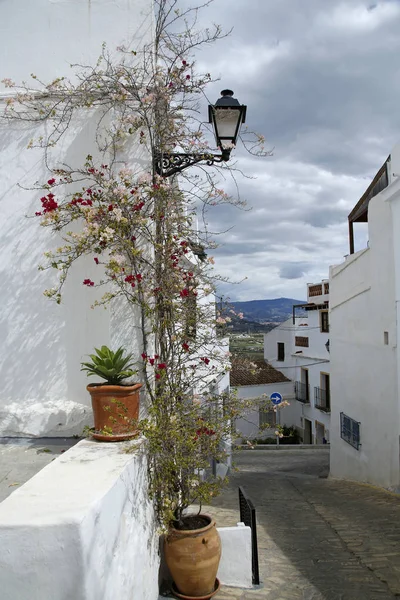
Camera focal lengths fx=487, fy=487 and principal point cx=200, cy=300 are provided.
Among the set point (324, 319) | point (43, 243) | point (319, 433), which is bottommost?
point (319, 433)

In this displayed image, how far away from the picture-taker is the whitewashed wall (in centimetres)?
938

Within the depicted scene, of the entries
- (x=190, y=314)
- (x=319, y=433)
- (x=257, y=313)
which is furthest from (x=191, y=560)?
(x=319, y=433)

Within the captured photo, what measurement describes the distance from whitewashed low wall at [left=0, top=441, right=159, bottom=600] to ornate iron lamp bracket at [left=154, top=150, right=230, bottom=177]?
2745 mm

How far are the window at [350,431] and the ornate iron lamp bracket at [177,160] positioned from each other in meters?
8.70

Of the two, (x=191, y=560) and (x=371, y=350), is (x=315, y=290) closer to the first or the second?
(x=371, y=350)

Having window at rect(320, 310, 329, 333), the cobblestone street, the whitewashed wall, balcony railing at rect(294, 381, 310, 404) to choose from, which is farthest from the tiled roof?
the cobblestone street

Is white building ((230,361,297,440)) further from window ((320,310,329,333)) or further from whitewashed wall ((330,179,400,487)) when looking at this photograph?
whitewashed wall ((330,179,400,487))

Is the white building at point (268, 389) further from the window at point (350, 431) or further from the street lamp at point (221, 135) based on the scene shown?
the street lamp at point (221, 135)

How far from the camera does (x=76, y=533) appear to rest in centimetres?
237

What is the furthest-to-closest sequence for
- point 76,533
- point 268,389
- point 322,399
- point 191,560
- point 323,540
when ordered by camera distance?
point 268,389 < point 322,399 < point 323,540 < point 191,560 < point 76,533

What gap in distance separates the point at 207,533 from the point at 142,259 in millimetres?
2458

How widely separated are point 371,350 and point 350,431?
2663 millimetres

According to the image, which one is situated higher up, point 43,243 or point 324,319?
point 324,319

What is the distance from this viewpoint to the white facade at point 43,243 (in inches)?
198
